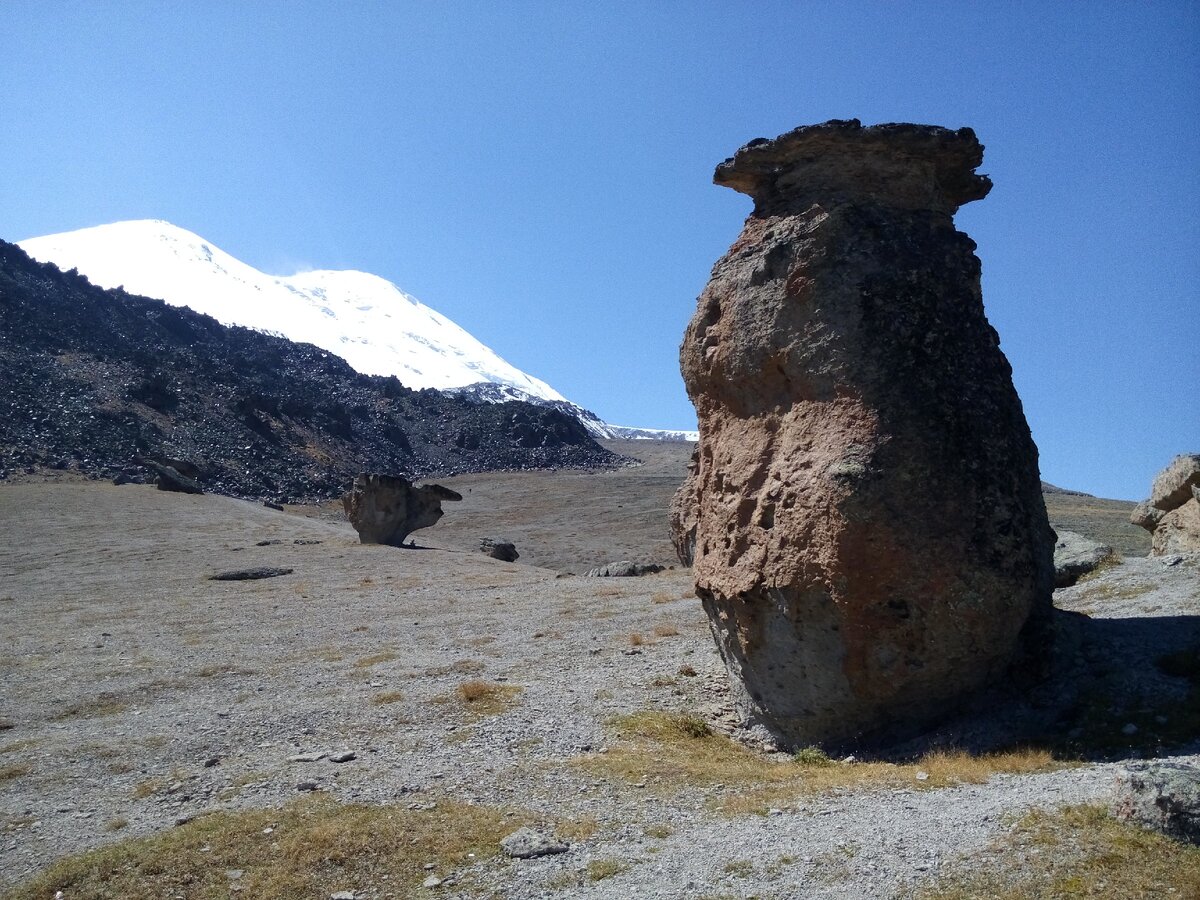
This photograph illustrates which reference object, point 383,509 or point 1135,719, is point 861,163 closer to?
point 1135,719

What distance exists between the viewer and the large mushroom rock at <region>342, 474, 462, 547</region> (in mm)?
38406

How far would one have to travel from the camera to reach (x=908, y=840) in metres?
6.50

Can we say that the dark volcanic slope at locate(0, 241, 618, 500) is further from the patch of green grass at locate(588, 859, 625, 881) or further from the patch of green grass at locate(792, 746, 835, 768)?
the patch of green grass at locate(588, 859, 625, 881)

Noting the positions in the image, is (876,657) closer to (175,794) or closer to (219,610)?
(175,794)

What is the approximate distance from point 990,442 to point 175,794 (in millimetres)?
9026

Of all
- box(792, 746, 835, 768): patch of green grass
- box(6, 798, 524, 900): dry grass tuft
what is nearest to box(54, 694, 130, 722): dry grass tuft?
box(6, 798, 524, 900): dry grass tuft

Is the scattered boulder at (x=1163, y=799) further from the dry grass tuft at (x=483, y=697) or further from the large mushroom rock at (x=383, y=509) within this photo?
the large mushroom rock at (x=383, y=509)

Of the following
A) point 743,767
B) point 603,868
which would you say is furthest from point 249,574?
point 603,868

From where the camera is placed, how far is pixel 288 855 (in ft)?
23.9

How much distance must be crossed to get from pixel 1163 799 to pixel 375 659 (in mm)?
12351

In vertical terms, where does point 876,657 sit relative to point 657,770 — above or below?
above

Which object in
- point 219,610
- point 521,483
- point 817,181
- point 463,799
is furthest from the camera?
point 521,483

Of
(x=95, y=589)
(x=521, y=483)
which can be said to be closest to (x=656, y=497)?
(x=521, y=483)

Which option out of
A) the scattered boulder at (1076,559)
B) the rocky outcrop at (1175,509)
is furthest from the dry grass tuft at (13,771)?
the rocky outcrop at (1175,509)
